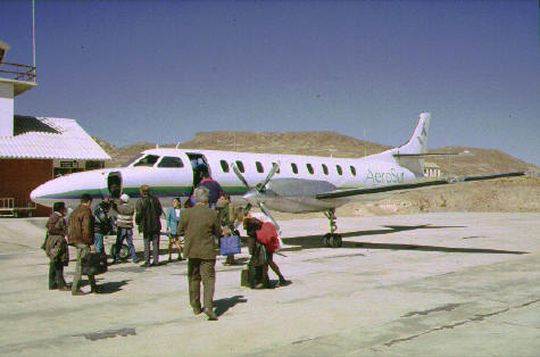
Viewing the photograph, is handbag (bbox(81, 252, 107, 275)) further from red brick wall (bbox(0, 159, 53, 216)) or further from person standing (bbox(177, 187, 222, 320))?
red brick wall (bbox(0, 159, 53, 216))

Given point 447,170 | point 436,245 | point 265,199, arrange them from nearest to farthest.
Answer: point 265,199, point 436,245, point 447,170

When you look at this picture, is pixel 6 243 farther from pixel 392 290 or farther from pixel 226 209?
pixel 392 290

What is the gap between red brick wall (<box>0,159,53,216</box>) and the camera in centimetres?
3441

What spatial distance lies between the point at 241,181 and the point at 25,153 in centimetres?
2132

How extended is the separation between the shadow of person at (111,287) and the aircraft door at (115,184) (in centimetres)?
463

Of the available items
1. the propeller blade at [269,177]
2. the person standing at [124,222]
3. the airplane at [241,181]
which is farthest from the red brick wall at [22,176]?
the person standing at [124,222]

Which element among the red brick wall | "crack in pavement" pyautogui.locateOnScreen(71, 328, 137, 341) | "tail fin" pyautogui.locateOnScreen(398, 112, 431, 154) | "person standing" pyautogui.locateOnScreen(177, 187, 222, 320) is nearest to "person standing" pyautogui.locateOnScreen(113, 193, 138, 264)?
"person standing" pyautogui.locateOnScreen(177, 187, 222, 320)

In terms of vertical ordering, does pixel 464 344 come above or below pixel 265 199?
below

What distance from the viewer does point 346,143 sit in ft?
504

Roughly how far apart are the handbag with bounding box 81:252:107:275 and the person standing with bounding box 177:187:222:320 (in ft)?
8.19

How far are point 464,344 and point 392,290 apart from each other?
3.92m

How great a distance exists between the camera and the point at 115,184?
16250 millimetres

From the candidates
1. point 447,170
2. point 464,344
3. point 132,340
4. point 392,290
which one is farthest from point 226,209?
point 447,170

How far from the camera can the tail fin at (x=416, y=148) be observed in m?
27.1
